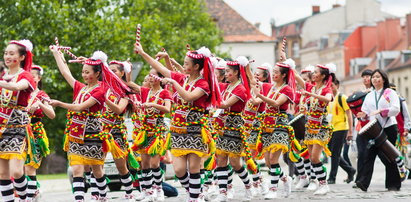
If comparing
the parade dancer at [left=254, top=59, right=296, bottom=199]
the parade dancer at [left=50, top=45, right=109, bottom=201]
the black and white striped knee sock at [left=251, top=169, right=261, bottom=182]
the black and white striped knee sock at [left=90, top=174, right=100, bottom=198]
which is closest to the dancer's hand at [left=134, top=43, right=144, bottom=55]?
the parade dancer at [left=50, top=45, right=109, bottom=201]

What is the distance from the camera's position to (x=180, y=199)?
49.1ft

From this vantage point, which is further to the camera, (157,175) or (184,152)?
(157,175)

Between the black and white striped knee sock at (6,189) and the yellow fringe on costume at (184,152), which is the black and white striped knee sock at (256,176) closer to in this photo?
the yellow fringe on costume at (184,152)

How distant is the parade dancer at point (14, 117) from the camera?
11.2 m

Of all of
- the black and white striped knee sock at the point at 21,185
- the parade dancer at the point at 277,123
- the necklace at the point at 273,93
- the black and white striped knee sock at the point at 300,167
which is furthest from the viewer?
the black and white striped knee sock at the point at 300,167

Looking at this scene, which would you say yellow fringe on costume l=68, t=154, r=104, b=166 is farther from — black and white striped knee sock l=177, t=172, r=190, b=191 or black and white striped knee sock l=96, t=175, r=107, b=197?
black and white striped knee sock l=177, t=172, r=190, b=191

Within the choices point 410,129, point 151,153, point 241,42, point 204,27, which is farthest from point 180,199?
point 241,42

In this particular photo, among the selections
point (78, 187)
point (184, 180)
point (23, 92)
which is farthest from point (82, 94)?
point (184, 180)

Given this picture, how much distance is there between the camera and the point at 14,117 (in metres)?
11.3

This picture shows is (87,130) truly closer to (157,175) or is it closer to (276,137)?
(157,175)

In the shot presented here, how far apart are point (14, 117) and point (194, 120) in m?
2.27

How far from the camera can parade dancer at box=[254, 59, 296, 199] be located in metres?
14.4

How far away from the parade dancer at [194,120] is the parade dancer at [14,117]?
1.47m

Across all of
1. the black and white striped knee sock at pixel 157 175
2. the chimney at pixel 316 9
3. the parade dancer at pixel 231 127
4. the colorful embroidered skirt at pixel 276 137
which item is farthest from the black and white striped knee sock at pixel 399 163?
the chimney at pixel 316 9
